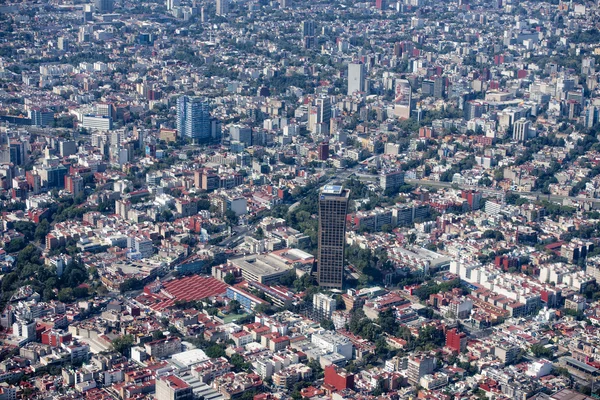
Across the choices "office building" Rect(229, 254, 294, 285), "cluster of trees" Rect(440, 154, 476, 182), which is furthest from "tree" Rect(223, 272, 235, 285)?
"cluster of trees" Rect(440, 154, 476, 182)

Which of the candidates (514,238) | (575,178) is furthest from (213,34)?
(514,238)

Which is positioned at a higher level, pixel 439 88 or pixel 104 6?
pixel 104 6

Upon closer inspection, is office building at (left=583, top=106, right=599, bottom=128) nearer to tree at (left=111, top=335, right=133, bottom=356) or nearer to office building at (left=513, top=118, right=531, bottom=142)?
office building at (left=513, top=118, right=531, bottom=142)

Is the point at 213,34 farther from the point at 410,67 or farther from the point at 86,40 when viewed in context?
the point at 410,67

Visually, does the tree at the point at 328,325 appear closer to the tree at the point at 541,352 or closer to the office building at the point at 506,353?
the office building at the point at 506,353

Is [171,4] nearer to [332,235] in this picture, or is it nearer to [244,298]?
[332,235]

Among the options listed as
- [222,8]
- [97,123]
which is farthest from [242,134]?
[222,8]
